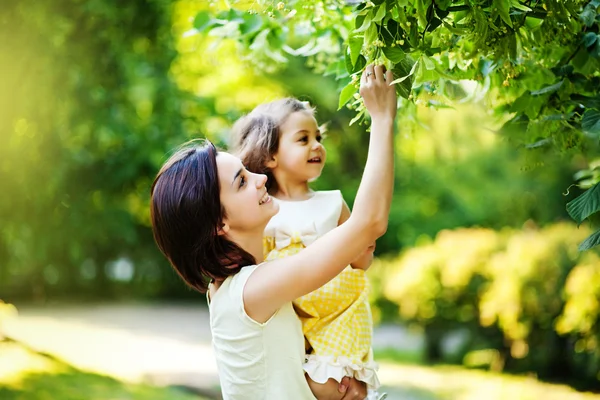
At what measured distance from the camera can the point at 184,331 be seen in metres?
14.0

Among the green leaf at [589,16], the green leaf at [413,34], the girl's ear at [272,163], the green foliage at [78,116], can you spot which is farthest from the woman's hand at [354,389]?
the green foliage at [78,116]

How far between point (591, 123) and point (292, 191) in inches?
39.5

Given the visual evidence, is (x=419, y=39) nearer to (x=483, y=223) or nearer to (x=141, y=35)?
(x=141, y=35)

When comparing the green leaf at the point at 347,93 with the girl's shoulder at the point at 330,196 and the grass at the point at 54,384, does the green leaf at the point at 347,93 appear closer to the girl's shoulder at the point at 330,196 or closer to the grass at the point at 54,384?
the girl's shoulder at the point at 330,196

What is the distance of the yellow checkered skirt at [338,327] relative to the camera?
7.42ft

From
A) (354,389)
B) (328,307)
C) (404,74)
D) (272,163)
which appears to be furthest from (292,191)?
(404,74)

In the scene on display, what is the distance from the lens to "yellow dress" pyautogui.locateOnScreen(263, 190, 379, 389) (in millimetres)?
2285

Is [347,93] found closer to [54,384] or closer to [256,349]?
[256,349]

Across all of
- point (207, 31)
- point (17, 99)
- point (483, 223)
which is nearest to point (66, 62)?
point (17, 99)

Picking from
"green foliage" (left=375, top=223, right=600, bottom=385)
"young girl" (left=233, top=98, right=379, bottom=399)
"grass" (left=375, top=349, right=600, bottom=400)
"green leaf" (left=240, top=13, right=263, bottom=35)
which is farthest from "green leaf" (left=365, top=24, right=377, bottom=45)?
"grass" (left=375, top=349, right=600, bottom=400)

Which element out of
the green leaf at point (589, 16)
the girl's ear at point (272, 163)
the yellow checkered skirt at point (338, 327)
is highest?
the green leaf at point (589, 16)

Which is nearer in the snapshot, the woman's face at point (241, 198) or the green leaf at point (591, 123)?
the woman's face at point (241, 198)

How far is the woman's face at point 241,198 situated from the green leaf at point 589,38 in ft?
4.28

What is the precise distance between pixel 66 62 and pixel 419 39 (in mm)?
7692
